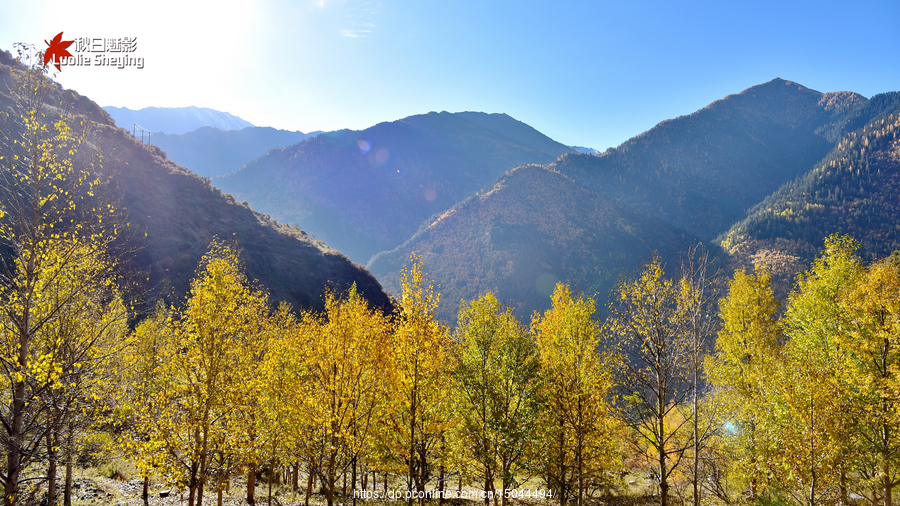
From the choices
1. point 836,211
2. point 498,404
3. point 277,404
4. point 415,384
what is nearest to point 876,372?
point 498,404

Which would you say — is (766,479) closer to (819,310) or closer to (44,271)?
(819,310)

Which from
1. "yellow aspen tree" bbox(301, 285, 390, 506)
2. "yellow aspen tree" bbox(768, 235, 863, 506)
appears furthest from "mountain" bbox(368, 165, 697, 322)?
"yellow aspen tree" bbox(301, 285, 390, 506)

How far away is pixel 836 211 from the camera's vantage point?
16650cm

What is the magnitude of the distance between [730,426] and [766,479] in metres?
2.53

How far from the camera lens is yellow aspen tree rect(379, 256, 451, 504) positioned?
520 inches

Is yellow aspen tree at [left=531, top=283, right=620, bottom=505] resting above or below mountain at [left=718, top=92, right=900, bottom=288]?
below

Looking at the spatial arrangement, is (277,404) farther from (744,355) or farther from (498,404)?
(744,355)

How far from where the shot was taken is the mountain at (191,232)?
55.6 meters

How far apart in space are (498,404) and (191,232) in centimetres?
6884

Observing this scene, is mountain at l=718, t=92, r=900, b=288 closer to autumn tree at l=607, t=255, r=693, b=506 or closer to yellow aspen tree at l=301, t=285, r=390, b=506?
autumn tree at l=607, t=255, r=693, b=506

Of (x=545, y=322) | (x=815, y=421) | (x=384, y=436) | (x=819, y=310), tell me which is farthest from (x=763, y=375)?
(x=384, y=436)

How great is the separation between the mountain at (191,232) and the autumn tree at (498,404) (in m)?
43.9

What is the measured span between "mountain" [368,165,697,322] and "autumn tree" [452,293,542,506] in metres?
115

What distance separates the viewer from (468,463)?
570 inches
